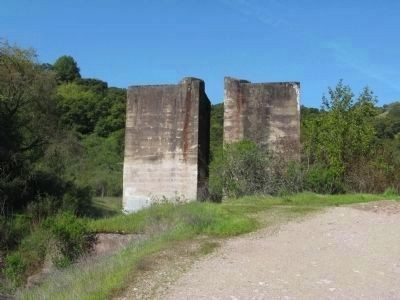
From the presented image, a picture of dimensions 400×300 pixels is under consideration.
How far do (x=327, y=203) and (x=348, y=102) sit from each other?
728cm

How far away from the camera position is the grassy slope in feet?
23.1

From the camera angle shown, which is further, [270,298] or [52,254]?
[52,254]

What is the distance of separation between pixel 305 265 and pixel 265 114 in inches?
425

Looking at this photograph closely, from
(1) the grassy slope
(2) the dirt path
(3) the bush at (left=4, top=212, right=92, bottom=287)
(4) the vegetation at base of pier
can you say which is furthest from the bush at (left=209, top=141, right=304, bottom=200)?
(2) the dirt path

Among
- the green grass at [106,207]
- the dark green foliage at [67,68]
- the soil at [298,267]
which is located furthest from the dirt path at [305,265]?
the dark green foliage at [67,68]

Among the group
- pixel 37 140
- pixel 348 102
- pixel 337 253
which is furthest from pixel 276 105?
pixel 37 140

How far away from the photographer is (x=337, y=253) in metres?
8.49

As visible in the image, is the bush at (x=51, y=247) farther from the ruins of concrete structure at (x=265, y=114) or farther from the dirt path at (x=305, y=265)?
the ruins of concrete structure at (x=265, y=114)

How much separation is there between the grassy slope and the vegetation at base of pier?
0.03 metres

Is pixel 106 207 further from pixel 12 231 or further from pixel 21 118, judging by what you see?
pixel 12 231

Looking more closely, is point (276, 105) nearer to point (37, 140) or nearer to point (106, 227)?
point (106, 227)

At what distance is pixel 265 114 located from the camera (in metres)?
18.1

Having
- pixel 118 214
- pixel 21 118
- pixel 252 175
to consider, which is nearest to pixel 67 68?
pixel 21 118

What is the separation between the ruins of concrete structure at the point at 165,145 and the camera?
17.8 m
